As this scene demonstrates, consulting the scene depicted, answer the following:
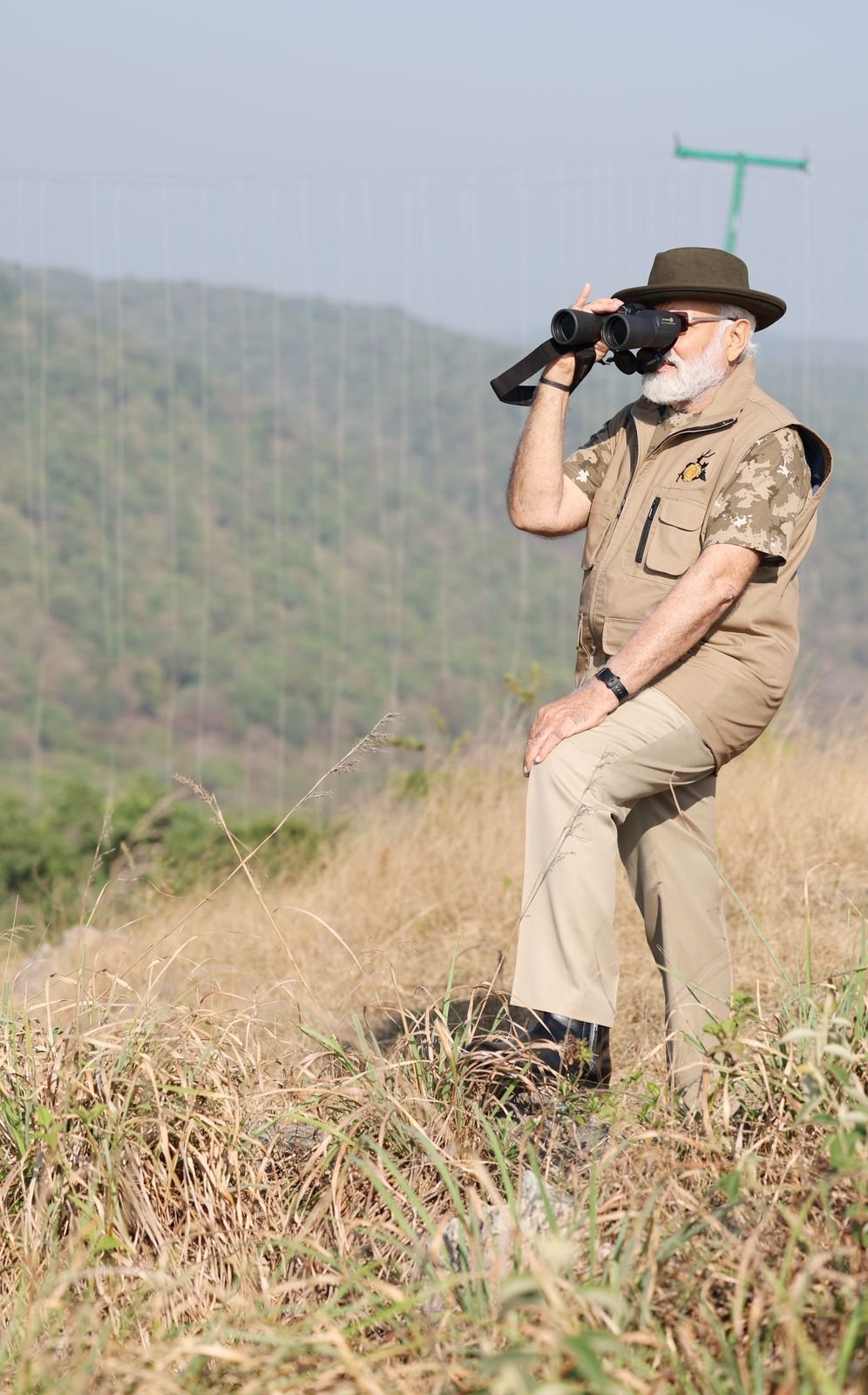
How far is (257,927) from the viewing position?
5793 millimetres

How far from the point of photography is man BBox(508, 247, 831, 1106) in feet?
9.02

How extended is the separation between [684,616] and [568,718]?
1.06ft

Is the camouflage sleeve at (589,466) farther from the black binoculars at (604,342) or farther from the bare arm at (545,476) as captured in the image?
→ the black binoculars at (604,342)

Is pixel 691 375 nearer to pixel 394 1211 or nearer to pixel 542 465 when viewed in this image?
pixel 542 465

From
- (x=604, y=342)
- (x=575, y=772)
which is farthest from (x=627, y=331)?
(x=575, y=772)

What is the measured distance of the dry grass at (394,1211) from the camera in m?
1.69

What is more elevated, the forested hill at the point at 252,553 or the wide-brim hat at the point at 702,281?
the wide-brim hat at the point at 702,281

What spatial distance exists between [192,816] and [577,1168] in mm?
15107

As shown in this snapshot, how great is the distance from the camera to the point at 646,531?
3.07m

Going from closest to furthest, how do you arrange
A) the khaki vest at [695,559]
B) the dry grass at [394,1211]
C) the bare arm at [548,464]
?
the dry grass at [394,1211] < the khaki vest at [695,559] < the bare arm at [548,464]

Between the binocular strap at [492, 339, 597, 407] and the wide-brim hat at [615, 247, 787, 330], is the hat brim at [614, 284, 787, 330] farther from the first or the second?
the binocular strap at [492, 339, 597, 407]

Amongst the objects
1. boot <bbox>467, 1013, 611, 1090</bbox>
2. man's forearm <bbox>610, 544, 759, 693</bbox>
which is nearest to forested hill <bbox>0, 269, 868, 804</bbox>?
man's forearm <bbox>610, 544, 759, 693</bbox>

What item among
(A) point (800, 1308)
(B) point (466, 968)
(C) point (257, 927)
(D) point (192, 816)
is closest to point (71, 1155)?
(A) point (800, 1308)

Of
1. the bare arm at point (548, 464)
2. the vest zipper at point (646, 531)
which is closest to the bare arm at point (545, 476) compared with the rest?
the bare arm at point (548, 464)
